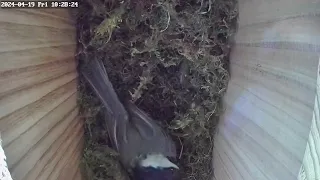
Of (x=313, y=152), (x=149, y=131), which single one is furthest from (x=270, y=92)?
(x=149, y=131)

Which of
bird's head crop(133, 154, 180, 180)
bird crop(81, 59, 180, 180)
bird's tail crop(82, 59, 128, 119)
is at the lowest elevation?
bird's head crop(133, 154, 180, 180)

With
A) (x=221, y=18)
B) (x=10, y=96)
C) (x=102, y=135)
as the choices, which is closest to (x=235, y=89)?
(x=221, y=18)

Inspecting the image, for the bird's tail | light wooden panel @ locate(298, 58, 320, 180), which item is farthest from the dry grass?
light wooden panel @ locate(298, 58, 320, 180)

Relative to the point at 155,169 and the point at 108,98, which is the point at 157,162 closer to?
the point at 155,169

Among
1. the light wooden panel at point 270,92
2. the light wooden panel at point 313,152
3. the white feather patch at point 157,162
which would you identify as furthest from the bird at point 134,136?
the light wooden panel at point 313,152

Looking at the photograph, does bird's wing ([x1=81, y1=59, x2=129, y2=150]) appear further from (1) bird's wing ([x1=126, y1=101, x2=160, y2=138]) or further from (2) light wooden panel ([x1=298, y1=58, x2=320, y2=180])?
(2) light wooden panel ([x1=298, y1=58, x2=320, y2=180])
